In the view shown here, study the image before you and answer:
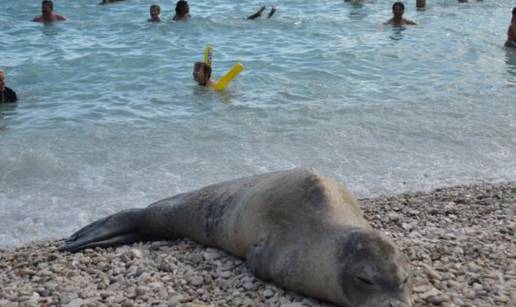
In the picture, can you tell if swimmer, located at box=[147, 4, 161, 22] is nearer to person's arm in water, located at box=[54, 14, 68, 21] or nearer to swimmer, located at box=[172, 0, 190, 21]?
swimmer, located at box=[172, 0, 190, 21]

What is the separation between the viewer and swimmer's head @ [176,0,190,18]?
17.7 m

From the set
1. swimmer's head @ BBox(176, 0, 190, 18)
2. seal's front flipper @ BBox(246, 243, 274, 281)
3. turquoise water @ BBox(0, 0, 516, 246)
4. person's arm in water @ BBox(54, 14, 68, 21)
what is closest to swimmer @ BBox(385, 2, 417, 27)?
turquoise water @ BBox(0, 0, 516, 246)

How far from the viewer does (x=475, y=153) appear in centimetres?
858

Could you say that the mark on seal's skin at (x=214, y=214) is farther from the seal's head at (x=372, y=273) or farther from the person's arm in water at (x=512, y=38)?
the person's arm in water at (x=512, y=38)

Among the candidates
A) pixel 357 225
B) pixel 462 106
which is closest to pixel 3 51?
pixel 462 106

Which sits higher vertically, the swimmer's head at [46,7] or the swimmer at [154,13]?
the swimmer's head at [46,7]

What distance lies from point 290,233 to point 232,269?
0.68m

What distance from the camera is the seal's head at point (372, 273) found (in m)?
3.91

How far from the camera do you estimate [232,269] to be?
5105 mm

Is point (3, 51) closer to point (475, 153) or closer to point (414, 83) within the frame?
point (414, 83)

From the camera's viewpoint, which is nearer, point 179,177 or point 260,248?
point 260,248

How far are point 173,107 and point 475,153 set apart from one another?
15.9 ft

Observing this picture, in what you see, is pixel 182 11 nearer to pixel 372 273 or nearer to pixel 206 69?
pixel 206 69

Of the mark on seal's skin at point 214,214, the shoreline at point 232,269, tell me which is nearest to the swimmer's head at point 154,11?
the shoreline at point 232,269
